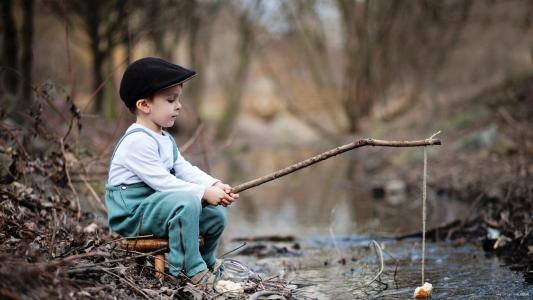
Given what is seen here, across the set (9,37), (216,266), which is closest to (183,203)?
(216,266)

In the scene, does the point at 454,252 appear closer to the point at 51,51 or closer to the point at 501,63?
the point at 501,63

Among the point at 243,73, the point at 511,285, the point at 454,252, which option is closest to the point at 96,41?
the point at 243,73

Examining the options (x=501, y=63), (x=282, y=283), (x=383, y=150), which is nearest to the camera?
(x=282, y=283)

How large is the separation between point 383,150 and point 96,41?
29.2 feet

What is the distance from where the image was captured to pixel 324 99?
78.3 feet

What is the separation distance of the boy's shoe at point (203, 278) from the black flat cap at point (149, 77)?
3.55 ft

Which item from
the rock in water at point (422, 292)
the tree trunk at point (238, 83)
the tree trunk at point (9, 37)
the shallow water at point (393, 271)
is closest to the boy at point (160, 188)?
the shallow water at point (393, 271)

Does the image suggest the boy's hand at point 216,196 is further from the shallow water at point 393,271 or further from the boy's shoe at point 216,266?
the shallow water at point 393,271

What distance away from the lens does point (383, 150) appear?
15945 millimetres

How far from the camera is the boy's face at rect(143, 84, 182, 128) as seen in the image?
3982 millimetres

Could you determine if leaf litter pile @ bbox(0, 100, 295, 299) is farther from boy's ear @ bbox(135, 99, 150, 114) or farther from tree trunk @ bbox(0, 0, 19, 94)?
tree trunk @ bbox(0, 0, 19, 94)

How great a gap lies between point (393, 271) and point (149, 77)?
7.05 ft

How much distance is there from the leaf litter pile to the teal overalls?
0.13m

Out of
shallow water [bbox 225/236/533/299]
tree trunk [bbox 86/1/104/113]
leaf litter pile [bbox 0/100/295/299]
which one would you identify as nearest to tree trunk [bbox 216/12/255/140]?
tree trunk [bbox 86/1/104/113]
